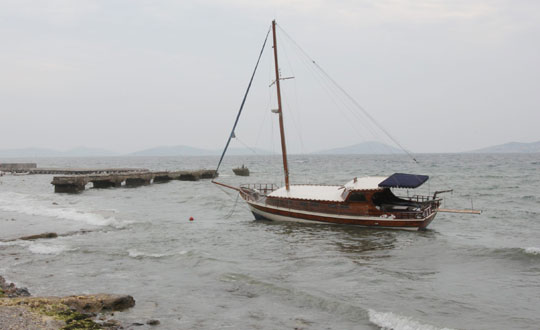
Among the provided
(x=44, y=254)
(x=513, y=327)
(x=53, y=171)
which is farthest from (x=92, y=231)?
(x=53, y=171)

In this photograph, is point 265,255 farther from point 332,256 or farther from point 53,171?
point 53,171

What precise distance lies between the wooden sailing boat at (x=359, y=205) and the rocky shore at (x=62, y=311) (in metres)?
16.2

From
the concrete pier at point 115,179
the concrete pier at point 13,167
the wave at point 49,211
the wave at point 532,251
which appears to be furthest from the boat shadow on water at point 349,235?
the concrete pier at point 13,167

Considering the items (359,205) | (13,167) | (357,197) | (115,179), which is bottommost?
(359,205)

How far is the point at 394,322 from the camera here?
38.8 feet

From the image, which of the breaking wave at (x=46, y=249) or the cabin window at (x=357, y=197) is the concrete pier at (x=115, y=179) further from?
the breaking wave at (x=46, y=249)

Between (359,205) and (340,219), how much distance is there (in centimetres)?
146

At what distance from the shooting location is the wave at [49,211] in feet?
98.2

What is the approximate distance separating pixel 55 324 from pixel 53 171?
87.1 metres

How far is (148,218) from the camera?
1270 inches

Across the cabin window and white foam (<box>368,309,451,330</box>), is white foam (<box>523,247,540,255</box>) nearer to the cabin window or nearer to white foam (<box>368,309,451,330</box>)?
the cabin window

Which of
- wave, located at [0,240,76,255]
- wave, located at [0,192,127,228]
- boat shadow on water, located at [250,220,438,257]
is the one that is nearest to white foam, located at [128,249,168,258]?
wave, located at [0,240,76,255]

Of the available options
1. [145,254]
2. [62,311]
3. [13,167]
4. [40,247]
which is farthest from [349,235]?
[13,167]

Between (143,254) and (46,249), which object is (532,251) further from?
(46,249)
